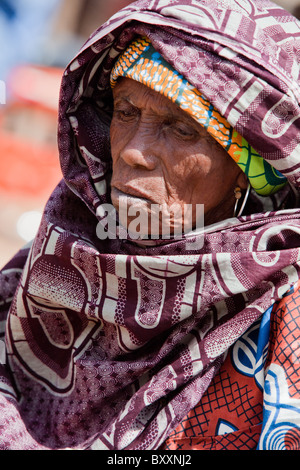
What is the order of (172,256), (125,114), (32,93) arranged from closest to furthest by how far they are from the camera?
(172,256)
(125,114)
(32,93)

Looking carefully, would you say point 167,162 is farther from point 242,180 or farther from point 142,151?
point 242,180

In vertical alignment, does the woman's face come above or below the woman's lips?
above

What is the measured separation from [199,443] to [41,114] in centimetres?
608

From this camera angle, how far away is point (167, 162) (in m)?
1.96

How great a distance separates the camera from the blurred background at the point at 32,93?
19.6 feet

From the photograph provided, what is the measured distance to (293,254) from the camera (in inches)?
69.5

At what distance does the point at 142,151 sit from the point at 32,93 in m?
5.73

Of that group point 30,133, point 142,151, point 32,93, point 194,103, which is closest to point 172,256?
point 142,151

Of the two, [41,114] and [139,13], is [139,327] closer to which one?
[139,13]

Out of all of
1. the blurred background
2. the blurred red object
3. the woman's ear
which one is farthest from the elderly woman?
the blurred red object

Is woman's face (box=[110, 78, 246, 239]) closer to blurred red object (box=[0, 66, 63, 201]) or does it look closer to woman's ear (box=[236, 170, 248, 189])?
woman's ear (box=[236, 170, 248, 189])

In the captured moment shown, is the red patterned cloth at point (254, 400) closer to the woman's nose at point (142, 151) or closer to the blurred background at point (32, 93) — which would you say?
the woman's nose at point (142, 151)

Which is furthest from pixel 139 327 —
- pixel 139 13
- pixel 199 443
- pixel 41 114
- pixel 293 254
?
pixel 41 114

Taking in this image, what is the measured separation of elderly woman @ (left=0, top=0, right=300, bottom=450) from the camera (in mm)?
1795
